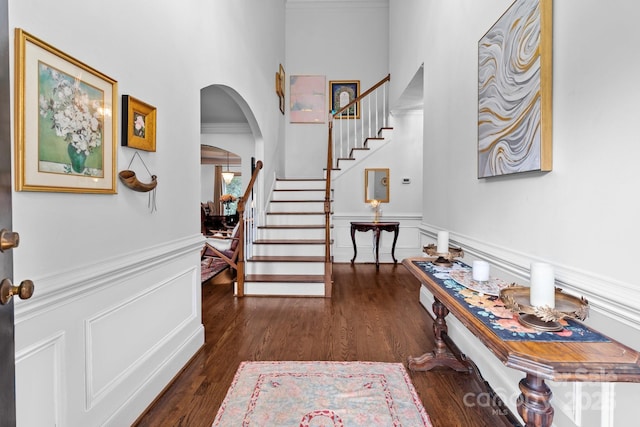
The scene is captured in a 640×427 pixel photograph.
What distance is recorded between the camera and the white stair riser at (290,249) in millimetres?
4445

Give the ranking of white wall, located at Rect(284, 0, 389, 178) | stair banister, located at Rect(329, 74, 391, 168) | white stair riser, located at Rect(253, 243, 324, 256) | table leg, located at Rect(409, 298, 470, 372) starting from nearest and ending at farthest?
table leg, located at Rect(409, 298, 470, 372) → white stair riser, located at Rect(253, 243, 324, 256) → stair banister, located at Rect(329, 74, 391, 168) → white wall, located at Rect(284, 0, 389, 178)

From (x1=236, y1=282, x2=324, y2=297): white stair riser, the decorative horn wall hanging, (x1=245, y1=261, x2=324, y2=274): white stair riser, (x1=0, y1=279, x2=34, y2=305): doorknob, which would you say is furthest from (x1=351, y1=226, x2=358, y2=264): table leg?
(x1=0, y1=279, x2=34, y2=305): doorknob

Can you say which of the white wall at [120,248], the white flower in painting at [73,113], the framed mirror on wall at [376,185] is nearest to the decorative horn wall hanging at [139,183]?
the white wall at [120,248]

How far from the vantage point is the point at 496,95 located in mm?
1937

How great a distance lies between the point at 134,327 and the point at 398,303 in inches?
103

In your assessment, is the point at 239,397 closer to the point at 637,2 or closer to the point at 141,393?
the point at 141,393

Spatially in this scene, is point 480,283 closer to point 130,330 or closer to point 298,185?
point 130,330

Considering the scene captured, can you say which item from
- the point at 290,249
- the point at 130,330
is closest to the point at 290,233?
the point at 290,249

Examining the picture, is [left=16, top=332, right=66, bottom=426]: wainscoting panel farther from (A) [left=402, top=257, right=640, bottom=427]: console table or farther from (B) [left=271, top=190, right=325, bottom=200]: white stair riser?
(B) [left=271, top=190, right=325, bottom=200]: white stair riser

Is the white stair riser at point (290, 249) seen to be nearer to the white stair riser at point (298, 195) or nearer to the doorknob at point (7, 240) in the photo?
the white stair riser at point (298, 195)

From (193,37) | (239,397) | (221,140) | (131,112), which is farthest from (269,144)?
(239,397)

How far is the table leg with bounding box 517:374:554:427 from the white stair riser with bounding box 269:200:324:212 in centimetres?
440

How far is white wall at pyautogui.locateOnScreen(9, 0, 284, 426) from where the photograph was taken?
1.18m

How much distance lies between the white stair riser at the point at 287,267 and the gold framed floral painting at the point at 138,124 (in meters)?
2.47
